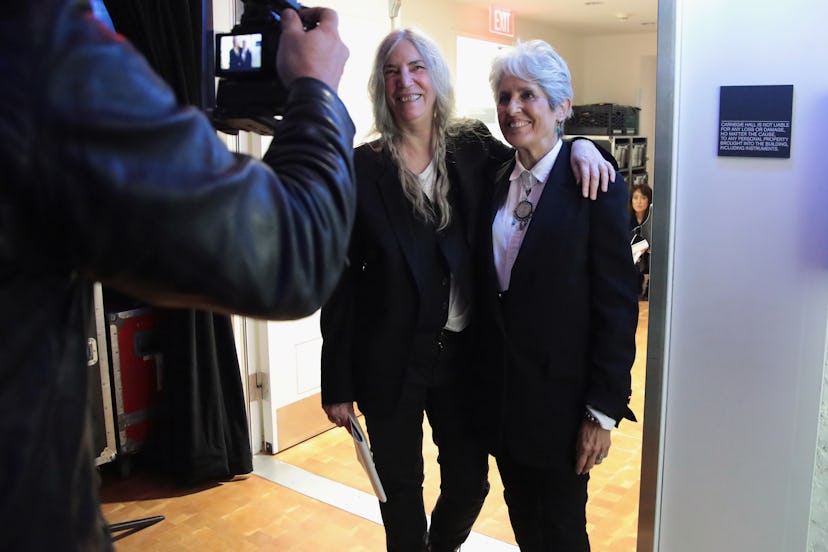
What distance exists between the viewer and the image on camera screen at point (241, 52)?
88 cm

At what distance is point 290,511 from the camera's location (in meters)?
2.76

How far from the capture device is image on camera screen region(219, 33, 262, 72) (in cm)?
88

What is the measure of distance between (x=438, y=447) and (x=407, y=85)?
923 millimetres

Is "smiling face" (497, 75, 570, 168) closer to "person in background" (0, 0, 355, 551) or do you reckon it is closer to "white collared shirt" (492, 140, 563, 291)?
"white collared shirt" (492, 140, 563, 291)

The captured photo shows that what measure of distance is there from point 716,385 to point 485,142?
83cm

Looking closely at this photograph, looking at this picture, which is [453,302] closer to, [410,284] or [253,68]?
[410,284]

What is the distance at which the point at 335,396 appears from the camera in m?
1.80

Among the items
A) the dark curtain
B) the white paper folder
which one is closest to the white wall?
the white paper folder

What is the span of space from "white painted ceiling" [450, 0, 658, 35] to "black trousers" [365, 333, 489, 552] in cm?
486

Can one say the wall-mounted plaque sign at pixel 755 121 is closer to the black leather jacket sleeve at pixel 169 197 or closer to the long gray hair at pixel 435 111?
the long gray hair at pixel 435 111

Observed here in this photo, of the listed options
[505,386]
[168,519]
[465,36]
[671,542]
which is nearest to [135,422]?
[168,519]

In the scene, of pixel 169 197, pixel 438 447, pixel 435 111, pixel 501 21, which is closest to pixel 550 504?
pixel 438 447

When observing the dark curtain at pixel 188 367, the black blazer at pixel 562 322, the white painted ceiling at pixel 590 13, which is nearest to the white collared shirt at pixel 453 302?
the black blazer at pixel 562 322

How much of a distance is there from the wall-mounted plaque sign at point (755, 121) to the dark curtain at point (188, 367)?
76.1 inches
